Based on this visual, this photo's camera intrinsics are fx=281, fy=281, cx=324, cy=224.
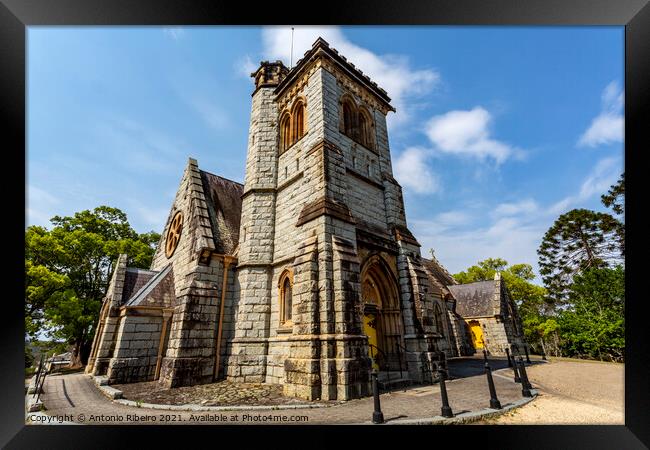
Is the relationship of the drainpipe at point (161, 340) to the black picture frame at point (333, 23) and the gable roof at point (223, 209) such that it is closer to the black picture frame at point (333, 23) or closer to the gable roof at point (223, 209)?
the gable roof at point (223, 209)

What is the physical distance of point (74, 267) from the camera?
56.6ft

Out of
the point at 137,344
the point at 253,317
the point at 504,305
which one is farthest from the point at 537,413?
the point at 504,305

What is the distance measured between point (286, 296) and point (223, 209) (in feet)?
19.7

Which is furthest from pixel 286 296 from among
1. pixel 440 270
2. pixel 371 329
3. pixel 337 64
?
pixel 440 270

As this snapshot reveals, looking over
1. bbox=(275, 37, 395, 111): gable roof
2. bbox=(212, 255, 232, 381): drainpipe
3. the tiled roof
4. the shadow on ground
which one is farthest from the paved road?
the tiled roof

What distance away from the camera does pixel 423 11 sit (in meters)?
4.17

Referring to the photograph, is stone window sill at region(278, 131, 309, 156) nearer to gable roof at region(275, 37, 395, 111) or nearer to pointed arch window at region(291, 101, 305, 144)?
pointed arch window at region(291, 101, 305, 144)

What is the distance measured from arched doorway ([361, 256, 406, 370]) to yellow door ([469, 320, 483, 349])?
19.2 metres

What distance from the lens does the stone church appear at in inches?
318

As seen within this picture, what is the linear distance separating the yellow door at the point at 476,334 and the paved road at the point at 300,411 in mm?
19045

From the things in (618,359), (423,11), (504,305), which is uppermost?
(423,11)

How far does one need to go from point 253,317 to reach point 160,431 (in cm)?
596
